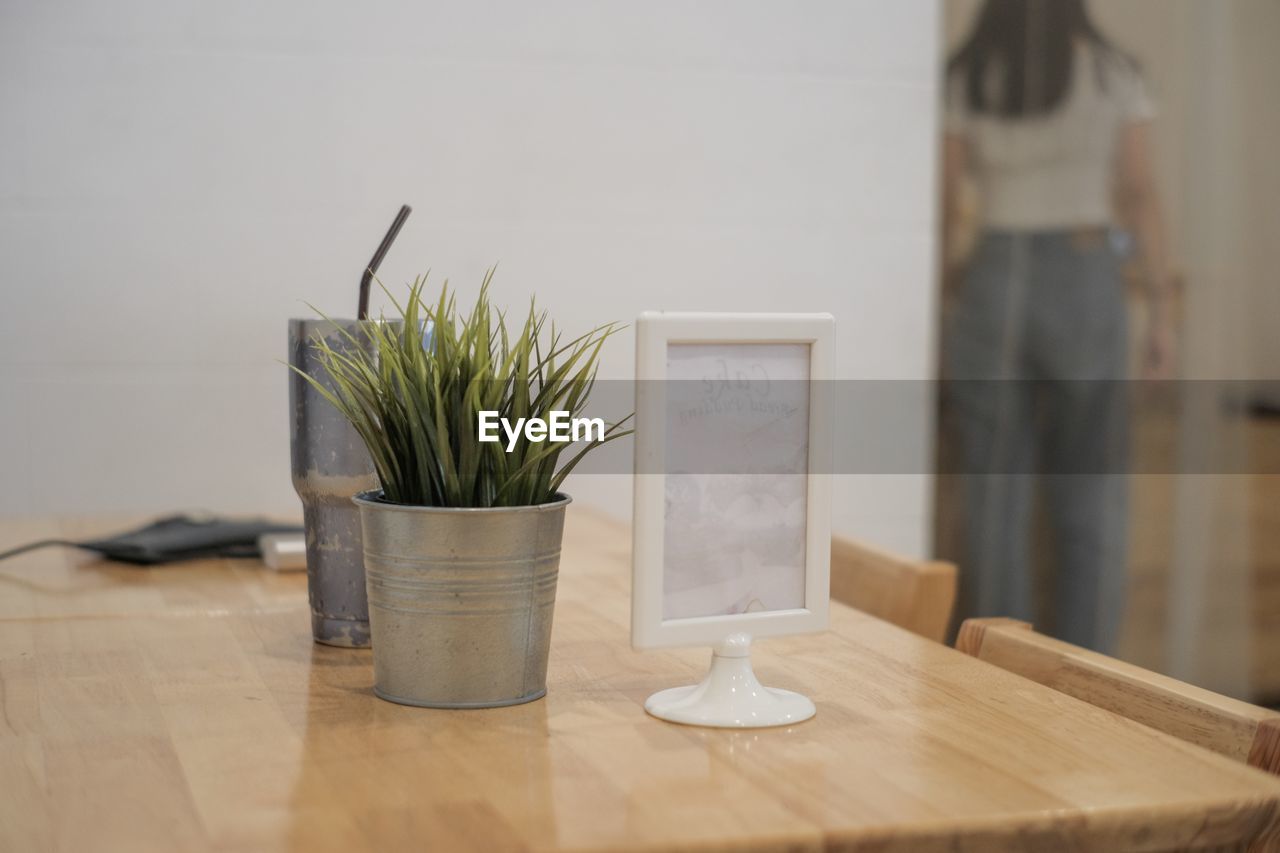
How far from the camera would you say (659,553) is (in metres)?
0.87

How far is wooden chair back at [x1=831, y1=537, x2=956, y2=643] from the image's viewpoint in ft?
4.75

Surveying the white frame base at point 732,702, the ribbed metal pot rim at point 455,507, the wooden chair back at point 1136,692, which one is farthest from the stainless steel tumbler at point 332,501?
the wooden chair back at point 1136,692

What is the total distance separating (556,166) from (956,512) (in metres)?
1.25

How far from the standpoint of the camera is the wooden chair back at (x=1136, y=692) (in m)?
0.89

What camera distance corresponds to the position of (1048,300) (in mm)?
2877

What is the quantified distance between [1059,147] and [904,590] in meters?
1.72

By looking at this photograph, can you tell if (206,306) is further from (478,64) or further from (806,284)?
(806,284)

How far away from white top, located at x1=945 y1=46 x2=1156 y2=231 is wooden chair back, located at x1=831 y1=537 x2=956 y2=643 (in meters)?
1.56

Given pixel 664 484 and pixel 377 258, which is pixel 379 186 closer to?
pixel 377 258

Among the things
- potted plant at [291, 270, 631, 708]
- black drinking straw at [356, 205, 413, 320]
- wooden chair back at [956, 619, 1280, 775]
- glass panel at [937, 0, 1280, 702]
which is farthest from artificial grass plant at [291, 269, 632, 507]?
glass panel at [937, 0, 1280, 702]

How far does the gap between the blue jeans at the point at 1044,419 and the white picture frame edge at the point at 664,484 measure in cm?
207

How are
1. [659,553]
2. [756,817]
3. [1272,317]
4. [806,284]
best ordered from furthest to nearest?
[1272,317] → [806,284] → [659,553] → [756,817]

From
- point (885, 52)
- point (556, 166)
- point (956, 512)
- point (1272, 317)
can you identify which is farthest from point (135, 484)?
point (1272, 317)

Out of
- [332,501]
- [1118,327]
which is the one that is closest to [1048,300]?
[1118,327]
